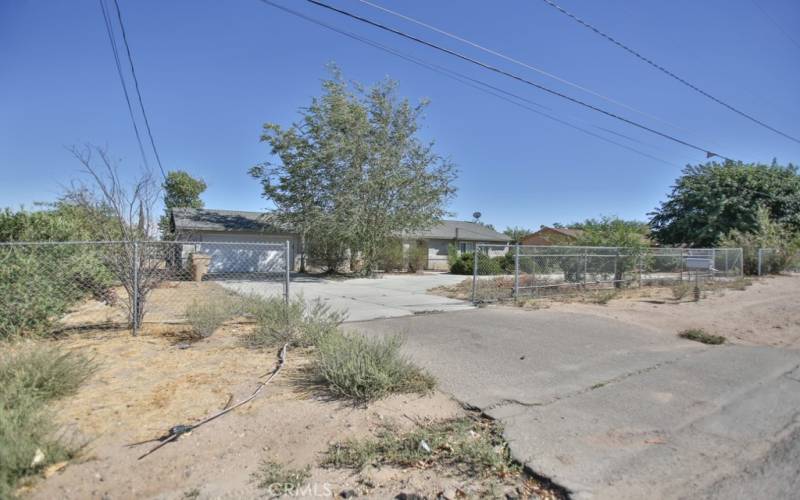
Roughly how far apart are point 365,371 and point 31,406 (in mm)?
2618

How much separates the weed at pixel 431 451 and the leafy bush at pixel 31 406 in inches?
71.0

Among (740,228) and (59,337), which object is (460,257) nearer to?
(740,228)

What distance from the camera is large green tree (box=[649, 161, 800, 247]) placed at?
3047 centimetres

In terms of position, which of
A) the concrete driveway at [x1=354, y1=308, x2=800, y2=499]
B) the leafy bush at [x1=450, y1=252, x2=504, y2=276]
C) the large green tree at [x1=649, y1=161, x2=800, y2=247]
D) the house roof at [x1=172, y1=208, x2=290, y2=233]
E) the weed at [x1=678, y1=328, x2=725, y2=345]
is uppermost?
the large green tree at [x1=649, y1=161, x2=800, y2=247]

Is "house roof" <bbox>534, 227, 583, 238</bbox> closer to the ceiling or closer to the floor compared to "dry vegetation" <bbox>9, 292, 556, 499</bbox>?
closer to the ceiling

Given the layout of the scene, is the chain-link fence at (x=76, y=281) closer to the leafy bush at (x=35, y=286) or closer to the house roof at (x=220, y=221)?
the leafy bush at (x=35, y=286)

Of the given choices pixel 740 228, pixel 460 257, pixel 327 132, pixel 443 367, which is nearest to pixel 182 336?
pixel 443 367

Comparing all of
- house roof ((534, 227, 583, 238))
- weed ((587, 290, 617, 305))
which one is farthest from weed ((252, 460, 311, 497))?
house roof ((534, 227, 583, 238))

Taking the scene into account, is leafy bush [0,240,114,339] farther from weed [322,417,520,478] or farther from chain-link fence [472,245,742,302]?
chain-link fence [472,245,742,302]

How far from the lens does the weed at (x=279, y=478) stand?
266cm

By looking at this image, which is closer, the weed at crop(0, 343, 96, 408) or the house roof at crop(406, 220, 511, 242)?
the weed at crop(0, 343, 96, 408)

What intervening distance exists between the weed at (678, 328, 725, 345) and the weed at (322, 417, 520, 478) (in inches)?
233

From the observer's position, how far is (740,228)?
99.0ft

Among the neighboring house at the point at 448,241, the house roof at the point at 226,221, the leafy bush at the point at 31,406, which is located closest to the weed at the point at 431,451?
the leafy bush at the point at 31,406
